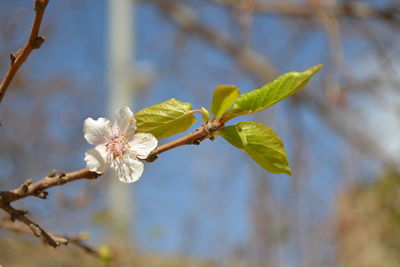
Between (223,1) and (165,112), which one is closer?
(165,112)

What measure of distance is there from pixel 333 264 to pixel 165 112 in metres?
3.63

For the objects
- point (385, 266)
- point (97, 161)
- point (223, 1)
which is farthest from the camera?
point (385, 266)

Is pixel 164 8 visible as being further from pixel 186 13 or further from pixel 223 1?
pixel 223 1

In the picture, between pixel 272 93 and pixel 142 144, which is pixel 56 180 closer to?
pixel 142 144

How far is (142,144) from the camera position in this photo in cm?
65

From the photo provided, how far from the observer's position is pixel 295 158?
10.3 ft

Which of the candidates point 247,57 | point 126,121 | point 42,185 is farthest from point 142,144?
point 247,57

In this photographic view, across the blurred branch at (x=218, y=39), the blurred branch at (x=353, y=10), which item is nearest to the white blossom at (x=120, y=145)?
the blurred branch at (x=353, y=10)

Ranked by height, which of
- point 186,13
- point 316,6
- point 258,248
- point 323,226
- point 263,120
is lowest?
point 258,248

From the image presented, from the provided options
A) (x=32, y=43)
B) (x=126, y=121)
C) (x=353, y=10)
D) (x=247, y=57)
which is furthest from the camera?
(x=247, y=57)

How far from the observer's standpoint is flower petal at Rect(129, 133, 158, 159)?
25.2 inches

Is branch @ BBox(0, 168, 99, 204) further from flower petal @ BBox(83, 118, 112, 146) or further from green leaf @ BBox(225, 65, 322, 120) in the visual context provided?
green leaf @ BBox(225, 65, 322, 120)

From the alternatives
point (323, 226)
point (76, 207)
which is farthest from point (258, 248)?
point (76, 207)

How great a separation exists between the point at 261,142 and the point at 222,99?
3.4 inches
